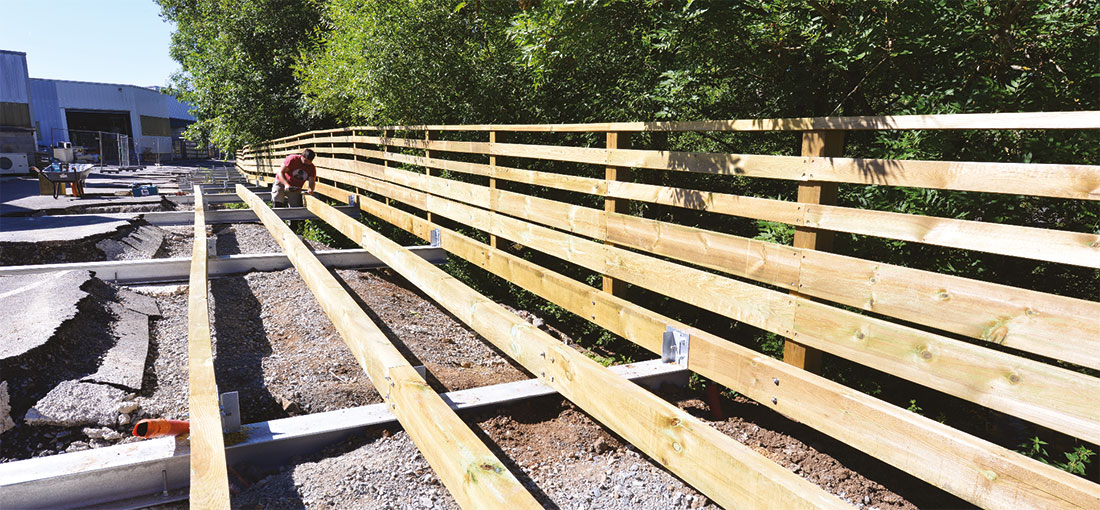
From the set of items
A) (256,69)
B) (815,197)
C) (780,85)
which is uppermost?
(256,69)

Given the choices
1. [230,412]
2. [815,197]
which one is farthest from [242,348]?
[815,197]

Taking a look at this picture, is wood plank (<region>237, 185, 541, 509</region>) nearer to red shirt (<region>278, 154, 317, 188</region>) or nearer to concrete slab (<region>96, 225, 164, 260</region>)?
concrete slab (<region>96, 225, 164, 260</region>)

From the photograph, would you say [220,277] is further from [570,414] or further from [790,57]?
[790,57]

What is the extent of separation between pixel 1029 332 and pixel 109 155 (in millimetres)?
57682

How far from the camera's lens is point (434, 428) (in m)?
2.59

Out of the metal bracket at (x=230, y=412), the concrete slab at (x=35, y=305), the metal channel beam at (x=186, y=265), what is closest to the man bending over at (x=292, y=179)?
the metal channel beam at (x=186, y=265)

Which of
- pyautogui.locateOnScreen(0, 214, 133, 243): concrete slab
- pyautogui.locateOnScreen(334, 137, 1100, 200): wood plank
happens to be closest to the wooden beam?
pyautogui.locateOnScreen(334, 137, 1100, 200): wood plank

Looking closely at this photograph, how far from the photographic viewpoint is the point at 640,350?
6.08 metres

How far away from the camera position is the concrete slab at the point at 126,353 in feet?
13.9

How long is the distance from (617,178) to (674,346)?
158cm

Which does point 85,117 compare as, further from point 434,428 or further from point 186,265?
point 434,428

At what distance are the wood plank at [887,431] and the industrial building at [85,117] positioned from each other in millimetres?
39815

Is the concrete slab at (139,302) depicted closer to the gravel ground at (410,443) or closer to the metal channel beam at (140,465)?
the gravel ground at (410,443)

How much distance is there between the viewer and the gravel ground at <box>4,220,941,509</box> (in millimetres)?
3115
